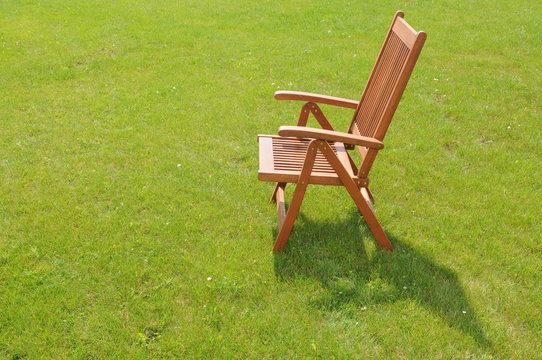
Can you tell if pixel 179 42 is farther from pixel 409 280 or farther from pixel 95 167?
pixel 409 280

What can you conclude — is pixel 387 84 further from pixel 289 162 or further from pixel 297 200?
pixel 297 200

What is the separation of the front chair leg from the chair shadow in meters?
0.12

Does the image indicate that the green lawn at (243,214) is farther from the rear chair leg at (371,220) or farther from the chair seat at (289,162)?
the chair seat at (289,162)

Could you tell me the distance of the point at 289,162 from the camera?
154 inches

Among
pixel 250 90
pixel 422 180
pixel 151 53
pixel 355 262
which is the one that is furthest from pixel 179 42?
pixel 355 262

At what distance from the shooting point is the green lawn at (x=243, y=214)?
327cm

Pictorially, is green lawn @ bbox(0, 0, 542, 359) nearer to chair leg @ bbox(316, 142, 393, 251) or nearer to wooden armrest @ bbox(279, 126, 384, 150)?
chair leg @ bbox(316, 142, 393, 251)

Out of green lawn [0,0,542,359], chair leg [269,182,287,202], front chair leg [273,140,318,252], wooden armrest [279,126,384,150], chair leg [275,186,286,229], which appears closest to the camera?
green lawn [0,0,542,359]

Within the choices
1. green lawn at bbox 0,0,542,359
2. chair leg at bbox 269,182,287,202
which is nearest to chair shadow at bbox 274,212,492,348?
green lawn at bbox 0,0,542,359

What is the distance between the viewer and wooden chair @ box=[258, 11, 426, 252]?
3.54m

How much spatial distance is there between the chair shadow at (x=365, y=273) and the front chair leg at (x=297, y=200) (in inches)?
4.7

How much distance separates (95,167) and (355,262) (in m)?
2.63

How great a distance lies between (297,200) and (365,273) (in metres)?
0.70

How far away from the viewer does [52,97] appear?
655 centimetres
